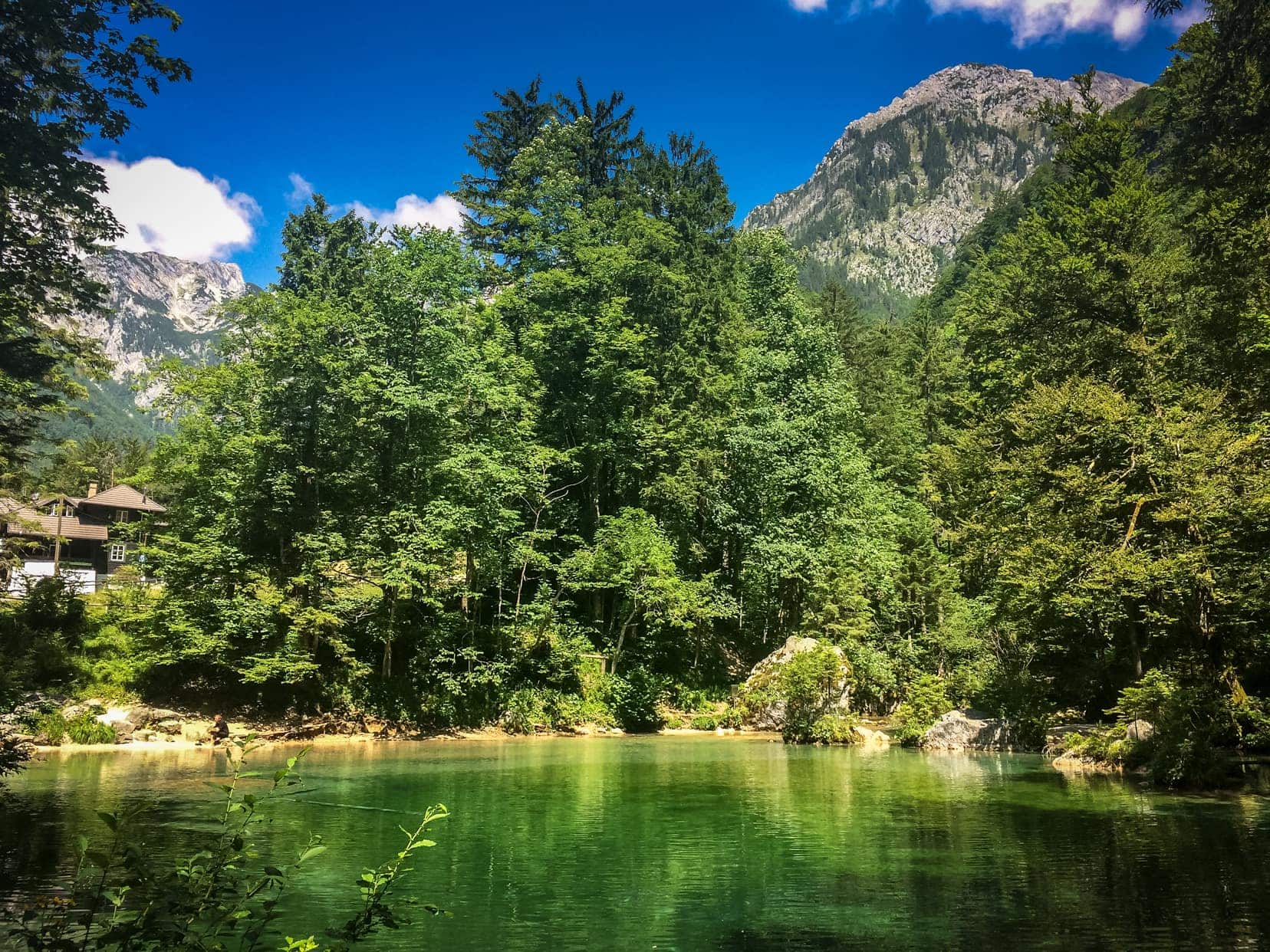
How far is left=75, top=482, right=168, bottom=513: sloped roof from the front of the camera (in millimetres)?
55250

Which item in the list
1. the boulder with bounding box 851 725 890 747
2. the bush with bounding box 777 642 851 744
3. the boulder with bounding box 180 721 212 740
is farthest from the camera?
the bush with bounding box 777 642 851 744

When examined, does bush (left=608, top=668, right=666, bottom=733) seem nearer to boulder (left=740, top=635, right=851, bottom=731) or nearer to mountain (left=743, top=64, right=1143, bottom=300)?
boulder (left=740, top=635, right=851, bottom=731)

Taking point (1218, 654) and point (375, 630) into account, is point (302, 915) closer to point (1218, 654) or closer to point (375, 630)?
point (1218, 654)

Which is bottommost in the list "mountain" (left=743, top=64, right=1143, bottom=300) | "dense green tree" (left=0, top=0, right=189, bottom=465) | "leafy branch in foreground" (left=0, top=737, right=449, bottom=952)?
"leafy branch in foreground" (left=0, top=737, right=449, bottom=952)

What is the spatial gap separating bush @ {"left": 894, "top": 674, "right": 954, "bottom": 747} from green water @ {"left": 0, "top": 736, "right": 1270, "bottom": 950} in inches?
239

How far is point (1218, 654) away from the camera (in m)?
18.9

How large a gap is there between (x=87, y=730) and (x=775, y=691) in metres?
22.0

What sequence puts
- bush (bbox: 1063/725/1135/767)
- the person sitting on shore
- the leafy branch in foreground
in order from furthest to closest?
the person sitting on shore, bush (bbox: 1063/725/1135/767), the leafy branch in foreground

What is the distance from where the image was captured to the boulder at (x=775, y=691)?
29.0 metres

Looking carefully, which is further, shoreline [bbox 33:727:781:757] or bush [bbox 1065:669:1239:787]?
shoreline [bbox 33:727:781:757]

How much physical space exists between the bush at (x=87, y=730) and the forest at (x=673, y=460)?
1.80 m

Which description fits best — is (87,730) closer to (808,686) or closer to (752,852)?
(752,852)

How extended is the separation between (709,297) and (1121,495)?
27150mm

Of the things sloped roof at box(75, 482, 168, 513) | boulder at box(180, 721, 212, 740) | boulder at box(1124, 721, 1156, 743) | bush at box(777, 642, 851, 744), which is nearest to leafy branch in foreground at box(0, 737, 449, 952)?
boulder at box(1124, 721, 1156, 743)
